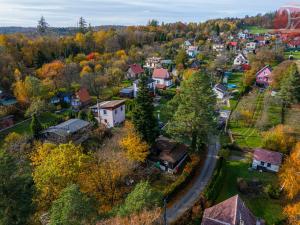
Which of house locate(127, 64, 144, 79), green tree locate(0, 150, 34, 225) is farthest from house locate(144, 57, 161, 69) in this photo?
green tree locate(0, 150, 34, 225)

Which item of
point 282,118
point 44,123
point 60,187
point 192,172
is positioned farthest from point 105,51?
point 60,187

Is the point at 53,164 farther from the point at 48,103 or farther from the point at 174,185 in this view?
the point at 48,103

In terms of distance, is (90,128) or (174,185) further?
(90,128)

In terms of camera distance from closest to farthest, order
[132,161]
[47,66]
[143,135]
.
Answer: [132,161], [143,135], [47,66]

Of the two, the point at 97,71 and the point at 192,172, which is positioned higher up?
the point at 97,71

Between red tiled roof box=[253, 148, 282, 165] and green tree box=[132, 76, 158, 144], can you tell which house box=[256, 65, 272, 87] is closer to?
red tiled roof box=[253, 148, 282, 165]
